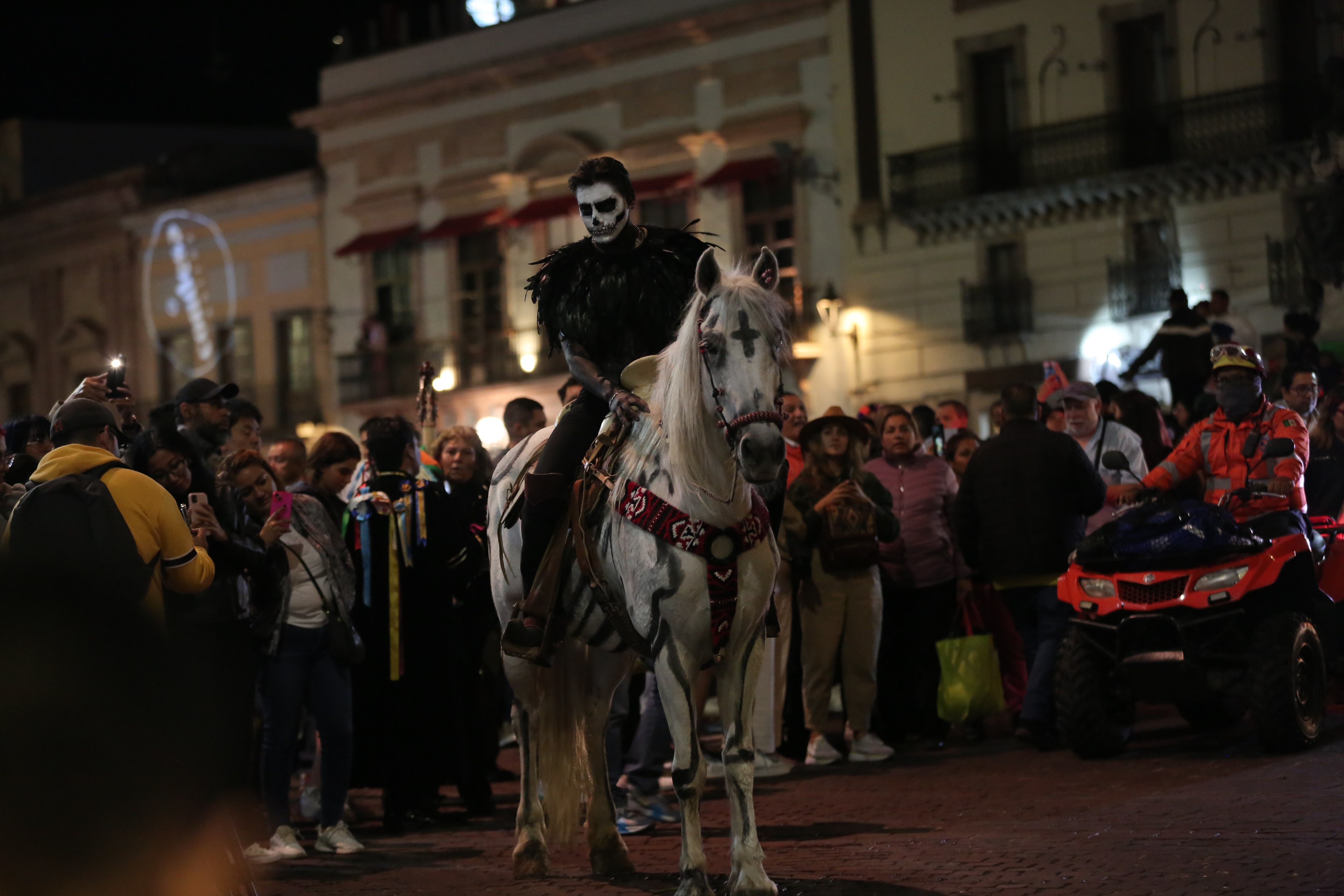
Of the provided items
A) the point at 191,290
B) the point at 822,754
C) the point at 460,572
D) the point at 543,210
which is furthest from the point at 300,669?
the point at 191,290

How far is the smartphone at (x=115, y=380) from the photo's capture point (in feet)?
27.0

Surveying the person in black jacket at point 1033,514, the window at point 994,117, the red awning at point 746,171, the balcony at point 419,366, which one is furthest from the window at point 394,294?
the person in black jacket at point 1033,514

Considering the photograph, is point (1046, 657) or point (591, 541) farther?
point (1046, 657)

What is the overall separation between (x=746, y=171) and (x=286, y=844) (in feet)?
80.9

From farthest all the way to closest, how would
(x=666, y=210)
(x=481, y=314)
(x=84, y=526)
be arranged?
(x=481, y=314)
(x=666, y=210)
(x=84, y=526)

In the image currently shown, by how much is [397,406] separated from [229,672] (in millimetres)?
29316

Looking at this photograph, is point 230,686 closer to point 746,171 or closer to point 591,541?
point 591,541

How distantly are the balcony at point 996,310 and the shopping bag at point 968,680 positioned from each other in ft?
62.6

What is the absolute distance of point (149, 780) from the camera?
4871 mm

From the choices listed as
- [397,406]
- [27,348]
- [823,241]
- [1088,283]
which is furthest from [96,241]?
[1088,283]

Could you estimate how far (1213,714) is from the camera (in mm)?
10844

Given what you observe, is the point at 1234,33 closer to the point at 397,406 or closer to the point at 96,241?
the point at 397,406

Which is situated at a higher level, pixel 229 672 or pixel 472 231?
pixel 472 231

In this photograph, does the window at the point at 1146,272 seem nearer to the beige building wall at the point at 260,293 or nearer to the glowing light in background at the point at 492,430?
the glowing light in background at the point at 492,430
